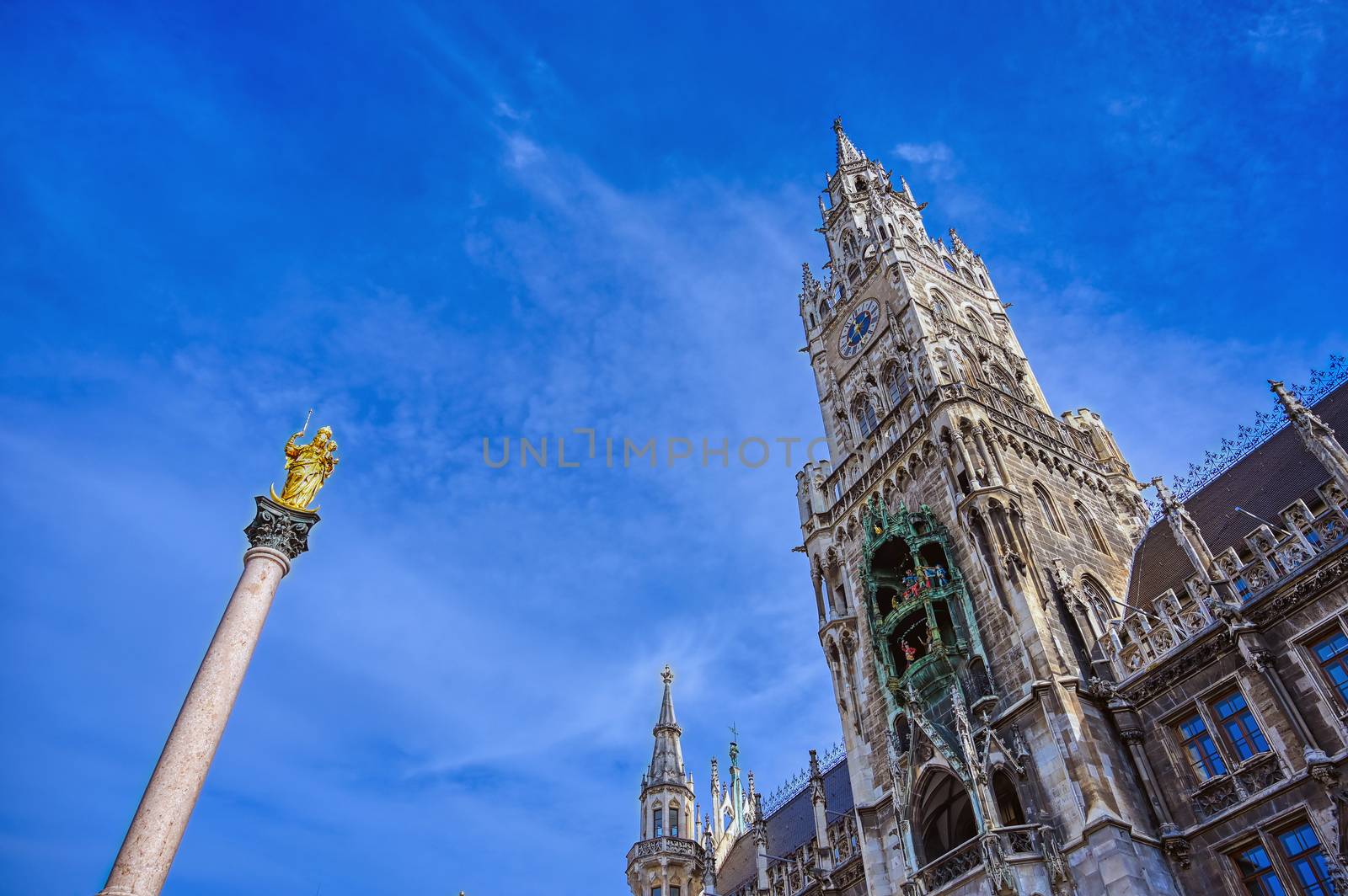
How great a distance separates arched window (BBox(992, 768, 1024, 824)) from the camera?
923 inches

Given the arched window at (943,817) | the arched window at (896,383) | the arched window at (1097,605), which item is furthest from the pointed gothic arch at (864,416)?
the arched window at (943,817)

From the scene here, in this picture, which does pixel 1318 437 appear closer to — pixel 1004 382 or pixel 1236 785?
pixel 1236 785

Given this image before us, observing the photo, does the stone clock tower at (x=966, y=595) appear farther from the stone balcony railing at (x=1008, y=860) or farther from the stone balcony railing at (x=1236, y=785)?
the stone balcony railing at (x=1236, y=785)

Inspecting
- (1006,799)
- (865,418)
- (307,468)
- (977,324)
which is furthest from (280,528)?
(977,324)

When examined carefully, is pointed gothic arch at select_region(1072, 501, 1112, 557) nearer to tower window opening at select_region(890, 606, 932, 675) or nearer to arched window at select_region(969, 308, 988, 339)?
tower window opening at select_region(890, 606, 932, 675)

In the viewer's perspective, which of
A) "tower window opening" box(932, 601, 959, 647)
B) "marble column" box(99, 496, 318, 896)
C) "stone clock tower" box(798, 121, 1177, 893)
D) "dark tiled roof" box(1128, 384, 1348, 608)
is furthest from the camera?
"tower window opening" box(932, 601, 959, 647)

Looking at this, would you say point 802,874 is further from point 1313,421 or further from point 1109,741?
point 1313,421

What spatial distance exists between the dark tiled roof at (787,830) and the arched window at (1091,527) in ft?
44.2

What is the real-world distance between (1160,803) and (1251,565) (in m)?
5.93

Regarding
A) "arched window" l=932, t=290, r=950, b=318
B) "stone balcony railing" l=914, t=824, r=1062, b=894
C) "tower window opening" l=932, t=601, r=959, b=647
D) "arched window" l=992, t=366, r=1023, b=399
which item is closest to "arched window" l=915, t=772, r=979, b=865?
"stone balcony railing" l=914, t=824, r=1062, b=894

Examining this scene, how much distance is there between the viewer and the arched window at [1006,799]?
2345cm

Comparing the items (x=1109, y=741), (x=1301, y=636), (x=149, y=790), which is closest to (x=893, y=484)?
(x=1109, y=741)

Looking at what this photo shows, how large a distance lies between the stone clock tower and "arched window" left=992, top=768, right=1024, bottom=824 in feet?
0.16

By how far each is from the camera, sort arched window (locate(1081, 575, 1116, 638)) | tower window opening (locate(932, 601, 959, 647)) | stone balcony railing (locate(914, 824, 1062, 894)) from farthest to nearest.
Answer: tower window opening (locate(932, 601, 959, 647)), arched window (locate(1081, 575, 1116, 638)), stone balcony railing (locate(914, 824, 1062, 894))
